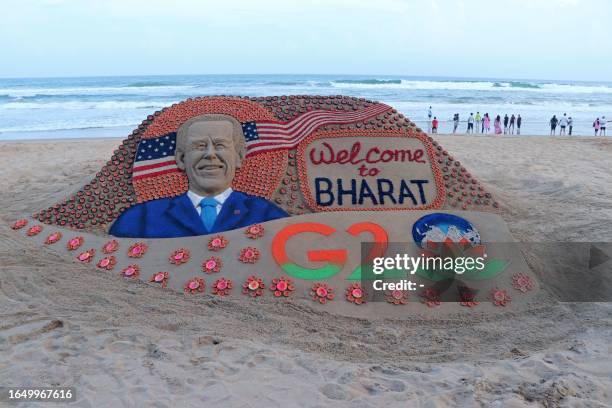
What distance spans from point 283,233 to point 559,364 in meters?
2.97

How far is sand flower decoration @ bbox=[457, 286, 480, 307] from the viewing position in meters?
5.12

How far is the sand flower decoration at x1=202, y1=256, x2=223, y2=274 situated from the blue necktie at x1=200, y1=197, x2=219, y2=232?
53 cm

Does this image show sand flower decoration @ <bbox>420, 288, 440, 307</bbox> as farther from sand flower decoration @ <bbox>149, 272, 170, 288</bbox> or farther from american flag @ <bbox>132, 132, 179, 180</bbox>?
american flag @ <bbox>132, 132, 179, 180</bbox>

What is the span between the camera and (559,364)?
3.77 m

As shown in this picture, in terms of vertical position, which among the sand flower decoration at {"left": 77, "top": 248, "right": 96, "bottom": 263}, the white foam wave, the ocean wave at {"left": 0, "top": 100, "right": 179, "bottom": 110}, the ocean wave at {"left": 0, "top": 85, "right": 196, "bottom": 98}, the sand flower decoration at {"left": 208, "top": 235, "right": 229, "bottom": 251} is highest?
the white foam wave

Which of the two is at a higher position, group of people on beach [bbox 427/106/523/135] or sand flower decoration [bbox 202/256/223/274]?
group of people on beach [bbox 427/106/523/135]

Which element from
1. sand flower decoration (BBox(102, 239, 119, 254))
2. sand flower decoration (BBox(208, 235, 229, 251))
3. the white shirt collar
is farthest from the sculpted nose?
sand flower decoration (BBox(102, 239, 119, 254))

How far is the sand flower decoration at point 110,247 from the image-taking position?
5.76 m

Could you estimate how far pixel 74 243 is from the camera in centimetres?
596

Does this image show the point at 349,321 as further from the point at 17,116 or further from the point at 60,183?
the point at 17,116

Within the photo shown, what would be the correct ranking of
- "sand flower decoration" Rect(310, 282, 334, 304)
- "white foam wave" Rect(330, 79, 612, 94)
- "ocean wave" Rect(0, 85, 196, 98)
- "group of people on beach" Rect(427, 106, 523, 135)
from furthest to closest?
1. "white foam wave" Rect(330, 79, 612, 94)
2. "ocean wave" Rect(0, 85, 196, 98)
3. "group of people on beach" Rect(427, 106, 523, 135)
4. "sand flower decoration" Rect(310, 282, 334, 304)

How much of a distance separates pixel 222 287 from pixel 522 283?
3218mm

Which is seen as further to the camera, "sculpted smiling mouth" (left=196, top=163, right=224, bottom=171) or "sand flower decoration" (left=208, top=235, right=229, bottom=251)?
"sculpted smiling mouth" (left=196, top=163, right=224, bottom=171)

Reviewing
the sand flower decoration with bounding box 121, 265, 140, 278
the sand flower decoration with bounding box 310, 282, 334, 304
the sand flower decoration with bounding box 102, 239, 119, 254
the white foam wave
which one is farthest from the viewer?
the white foam wave
